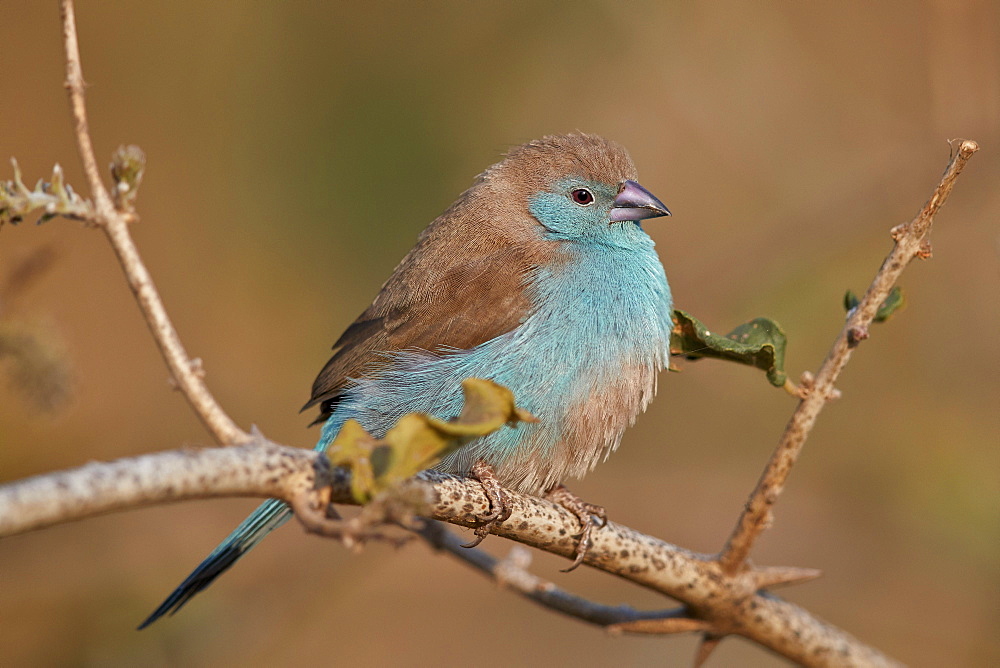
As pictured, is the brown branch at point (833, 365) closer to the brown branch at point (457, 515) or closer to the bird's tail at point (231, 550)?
the brown branch at point (457, 515)

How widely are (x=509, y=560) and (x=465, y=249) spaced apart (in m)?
2.35

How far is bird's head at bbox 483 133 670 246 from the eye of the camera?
387cm

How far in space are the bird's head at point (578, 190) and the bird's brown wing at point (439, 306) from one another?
11.7 inches

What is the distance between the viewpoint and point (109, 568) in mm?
4410

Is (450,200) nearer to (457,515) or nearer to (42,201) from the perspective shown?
(457,515)

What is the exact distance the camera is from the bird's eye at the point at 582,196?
3.94 m

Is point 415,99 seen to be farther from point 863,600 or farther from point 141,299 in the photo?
point 141,299

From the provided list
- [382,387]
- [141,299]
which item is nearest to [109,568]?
[382,387]

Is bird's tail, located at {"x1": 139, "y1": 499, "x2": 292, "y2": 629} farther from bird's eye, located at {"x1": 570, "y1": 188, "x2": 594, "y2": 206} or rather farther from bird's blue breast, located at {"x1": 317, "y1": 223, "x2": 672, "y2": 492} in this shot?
bird's eye, located at {"x1": 570, "y1": 188, "x2": 594, "y2": 206}

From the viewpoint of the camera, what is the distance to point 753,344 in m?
2.70

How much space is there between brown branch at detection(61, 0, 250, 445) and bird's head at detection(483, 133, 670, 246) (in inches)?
90.5

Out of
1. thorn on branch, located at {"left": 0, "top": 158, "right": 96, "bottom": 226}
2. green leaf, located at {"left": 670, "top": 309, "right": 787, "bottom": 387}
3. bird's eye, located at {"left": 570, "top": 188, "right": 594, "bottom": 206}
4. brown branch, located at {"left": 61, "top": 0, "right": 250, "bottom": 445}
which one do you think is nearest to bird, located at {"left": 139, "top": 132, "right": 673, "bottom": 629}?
bird's eye, located at {"left": 570, "top": 188, "right": 594, "bottom": 206}

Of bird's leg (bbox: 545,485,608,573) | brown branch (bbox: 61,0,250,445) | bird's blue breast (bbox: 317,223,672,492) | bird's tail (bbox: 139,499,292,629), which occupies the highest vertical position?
bird's blue breast (bbox: 317,223,672,492)

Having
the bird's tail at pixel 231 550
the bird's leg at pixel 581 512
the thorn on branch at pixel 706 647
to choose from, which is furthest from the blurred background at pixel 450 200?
the thorn on branch at pixel 706 647
